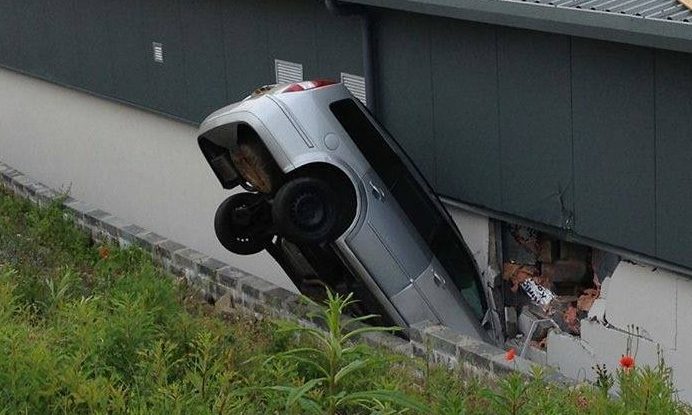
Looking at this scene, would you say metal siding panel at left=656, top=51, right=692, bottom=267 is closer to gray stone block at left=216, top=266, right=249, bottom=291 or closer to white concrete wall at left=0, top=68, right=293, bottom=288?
gray stone block at left=216, top=266, right=249, bottom=291

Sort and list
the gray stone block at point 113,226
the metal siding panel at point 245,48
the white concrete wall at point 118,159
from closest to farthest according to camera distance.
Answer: the gray stone block at point 113,226 → the metal siding panel at point 245,48 → the white concrete wall at point 118,159

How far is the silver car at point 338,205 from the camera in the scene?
477 inches

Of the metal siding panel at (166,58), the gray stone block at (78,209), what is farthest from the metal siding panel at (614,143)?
the metal siding panel at (166,58)

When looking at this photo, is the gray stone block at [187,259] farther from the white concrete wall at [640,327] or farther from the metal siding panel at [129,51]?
the metal siding panel at [129,51]

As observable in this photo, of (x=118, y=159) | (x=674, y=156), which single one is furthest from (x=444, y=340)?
(x=118, y=159)

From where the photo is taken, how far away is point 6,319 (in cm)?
912

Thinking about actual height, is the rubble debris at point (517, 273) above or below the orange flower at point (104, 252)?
below

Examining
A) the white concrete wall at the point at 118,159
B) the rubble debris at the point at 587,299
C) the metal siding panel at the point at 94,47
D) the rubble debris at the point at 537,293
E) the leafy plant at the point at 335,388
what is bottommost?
the white concrete wall at the point at 118,159

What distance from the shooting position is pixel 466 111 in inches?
536

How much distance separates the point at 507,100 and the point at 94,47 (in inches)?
365

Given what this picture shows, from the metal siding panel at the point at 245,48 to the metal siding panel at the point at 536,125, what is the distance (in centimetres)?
417

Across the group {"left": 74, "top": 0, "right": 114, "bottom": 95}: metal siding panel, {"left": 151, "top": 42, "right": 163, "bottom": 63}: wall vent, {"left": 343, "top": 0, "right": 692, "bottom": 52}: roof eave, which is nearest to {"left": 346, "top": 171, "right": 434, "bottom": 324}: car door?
{"left": 343, "top": 0, "right": 692, "bottom": 52}: roof eave

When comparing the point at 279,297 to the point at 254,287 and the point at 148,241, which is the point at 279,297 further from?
the point at 148,241

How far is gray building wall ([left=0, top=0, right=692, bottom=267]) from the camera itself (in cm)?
1153
